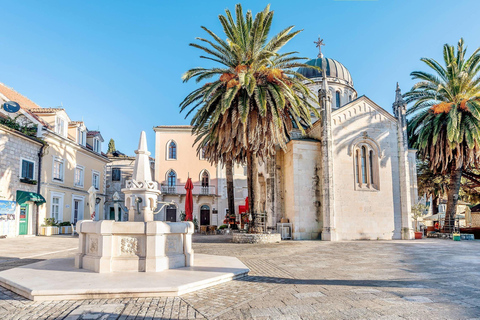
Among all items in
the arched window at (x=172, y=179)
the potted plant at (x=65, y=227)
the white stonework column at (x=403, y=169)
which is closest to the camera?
the white stonework column at (x=403, y=169)

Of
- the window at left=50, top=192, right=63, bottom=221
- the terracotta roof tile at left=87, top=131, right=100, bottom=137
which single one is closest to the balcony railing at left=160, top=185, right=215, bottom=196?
the terracotta roof tile at left=87, top=131, right=100, bottom=137

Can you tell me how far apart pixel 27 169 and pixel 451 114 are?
2993 cm

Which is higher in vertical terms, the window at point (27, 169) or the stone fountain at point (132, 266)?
the window at point (27, 169)

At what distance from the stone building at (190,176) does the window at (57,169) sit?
1144 cm

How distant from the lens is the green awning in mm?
23297

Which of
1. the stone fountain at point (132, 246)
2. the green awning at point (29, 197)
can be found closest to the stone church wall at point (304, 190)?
the stone fountain at point (132, 246)

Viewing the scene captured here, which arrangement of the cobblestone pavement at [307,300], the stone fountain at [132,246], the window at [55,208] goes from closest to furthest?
the cobblestone pavement at [307,300], the stone fountain at [132,246], the window at [55,208]

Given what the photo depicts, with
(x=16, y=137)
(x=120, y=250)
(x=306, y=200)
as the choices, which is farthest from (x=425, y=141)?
(x=16, y=137)

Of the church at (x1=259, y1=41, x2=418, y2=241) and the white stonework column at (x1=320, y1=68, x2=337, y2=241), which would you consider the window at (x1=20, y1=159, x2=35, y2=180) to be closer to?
the church at (x1=259, y1=41, x2=418, y2=241)

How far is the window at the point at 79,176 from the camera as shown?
3177cm

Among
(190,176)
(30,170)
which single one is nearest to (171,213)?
Answer: (190,176)

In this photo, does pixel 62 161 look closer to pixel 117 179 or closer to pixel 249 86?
pixel 117 179

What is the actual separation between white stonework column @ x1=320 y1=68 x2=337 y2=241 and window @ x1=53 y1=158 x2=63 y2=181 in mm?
21538

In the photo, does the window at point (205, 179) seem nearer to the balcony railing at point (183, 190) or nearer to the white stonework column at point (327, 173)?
the balcony railing at point (183, 190)
